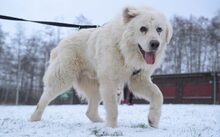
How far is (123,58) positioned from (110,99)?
2.26ft

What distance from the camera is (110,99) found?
20.7 ft

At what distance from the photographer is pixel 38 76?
59.4 meters

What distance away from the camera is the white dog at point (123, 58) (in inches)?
237

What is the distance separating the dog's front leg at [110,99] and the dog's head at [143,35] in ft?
1.54

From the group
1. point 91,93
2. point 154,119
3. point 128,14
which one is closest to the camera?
point 128,14

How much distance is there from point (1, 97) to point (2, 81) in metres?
3.37

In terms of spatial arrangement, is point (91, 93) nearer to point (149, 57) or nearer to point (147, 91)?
point (147, 91)

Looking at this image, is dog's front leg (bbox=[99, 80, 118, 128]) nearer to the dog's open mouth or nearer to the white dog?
the white dog

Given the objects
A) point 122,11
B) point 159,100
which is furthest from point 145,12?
point 159,100

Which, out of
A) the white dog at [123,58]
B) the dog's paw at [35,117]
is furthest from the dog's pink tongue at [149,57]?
the dog's paw at [35,117]

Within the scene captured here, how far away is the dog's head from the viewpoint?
5903 mm

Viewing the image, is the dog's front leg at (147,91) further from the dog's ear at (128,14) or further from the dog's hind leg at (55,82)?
the dog's hind leg at (55,82)

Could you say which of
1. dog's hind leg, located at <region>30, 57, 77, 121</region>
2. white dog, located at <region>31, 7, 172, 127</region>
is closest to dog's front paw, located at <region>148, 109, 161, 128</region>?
white dog, located at <region>31, 7, 172, 127</region>

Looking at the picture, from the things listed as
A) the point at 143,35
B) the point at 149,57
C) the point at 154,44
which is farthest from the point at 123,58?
the point at 154,44
